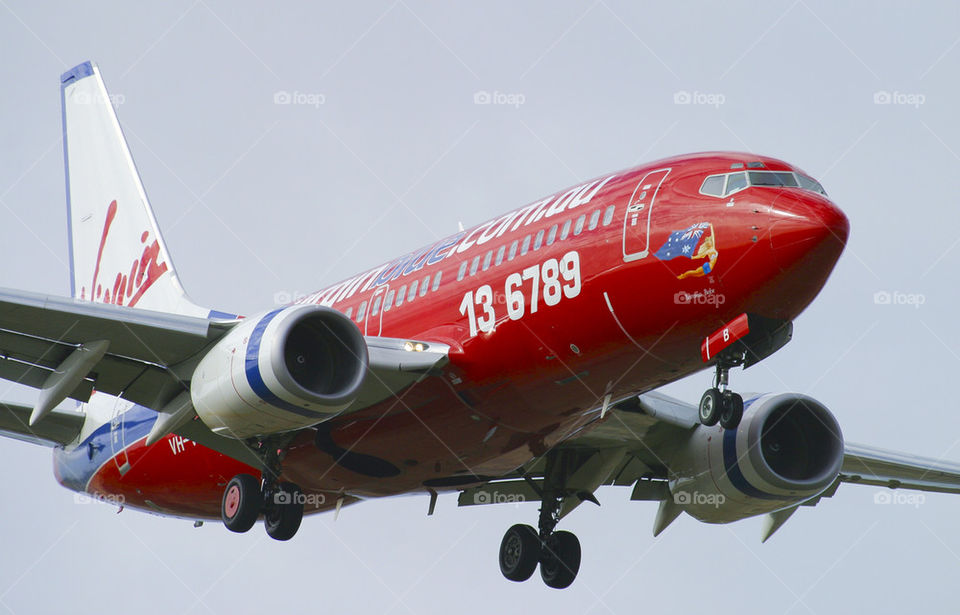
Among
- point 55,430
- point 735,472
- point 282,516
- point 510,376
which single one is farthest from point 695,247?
point 55,430

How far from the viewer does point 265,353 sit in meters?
19.7

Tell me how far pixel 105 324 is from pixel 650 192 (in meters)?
8.61

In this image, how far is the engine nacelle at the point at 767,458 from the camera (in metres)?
24.7

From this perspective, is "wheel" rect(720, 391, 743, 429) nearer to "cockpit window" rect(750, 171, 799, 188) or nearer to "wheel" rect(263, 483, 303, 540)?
"cockpit window" rect(750, 171, 799, 188)

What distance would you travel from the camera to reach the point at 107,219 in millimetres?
33000

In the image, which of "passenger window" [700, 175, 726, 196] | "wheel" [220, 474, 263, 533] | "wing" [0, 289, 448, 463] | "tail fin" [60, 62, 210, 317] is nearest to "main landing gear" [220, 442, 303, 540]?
"wheel" [220, 474, 263, 533]

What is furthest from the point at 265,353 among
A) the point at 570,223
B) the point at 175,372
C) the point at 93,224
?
the point at 93,224

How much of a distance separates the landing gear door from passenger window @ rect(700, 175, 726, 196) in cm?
73

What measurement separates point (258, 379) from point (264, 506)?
3805 mm

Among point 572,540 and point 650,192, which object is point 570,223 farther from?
point 572,540

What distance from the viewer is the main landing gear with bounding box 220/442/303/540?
22.5 m

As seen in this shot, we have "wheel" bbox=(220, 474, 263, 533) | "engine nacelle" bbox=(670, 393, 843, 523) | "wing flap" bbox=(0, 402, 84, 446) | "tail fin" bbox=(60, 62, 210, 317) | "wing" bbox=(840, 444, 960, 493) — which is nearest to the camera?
"wheel" bbox=(220, 474, 263, 533)

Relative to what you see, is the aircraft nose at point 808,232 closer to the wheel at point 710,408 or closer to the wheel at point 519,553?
the wheel at point 710,408

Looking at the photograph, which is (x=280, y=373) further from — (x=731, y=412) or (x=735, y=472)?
(x=735, y=472)
